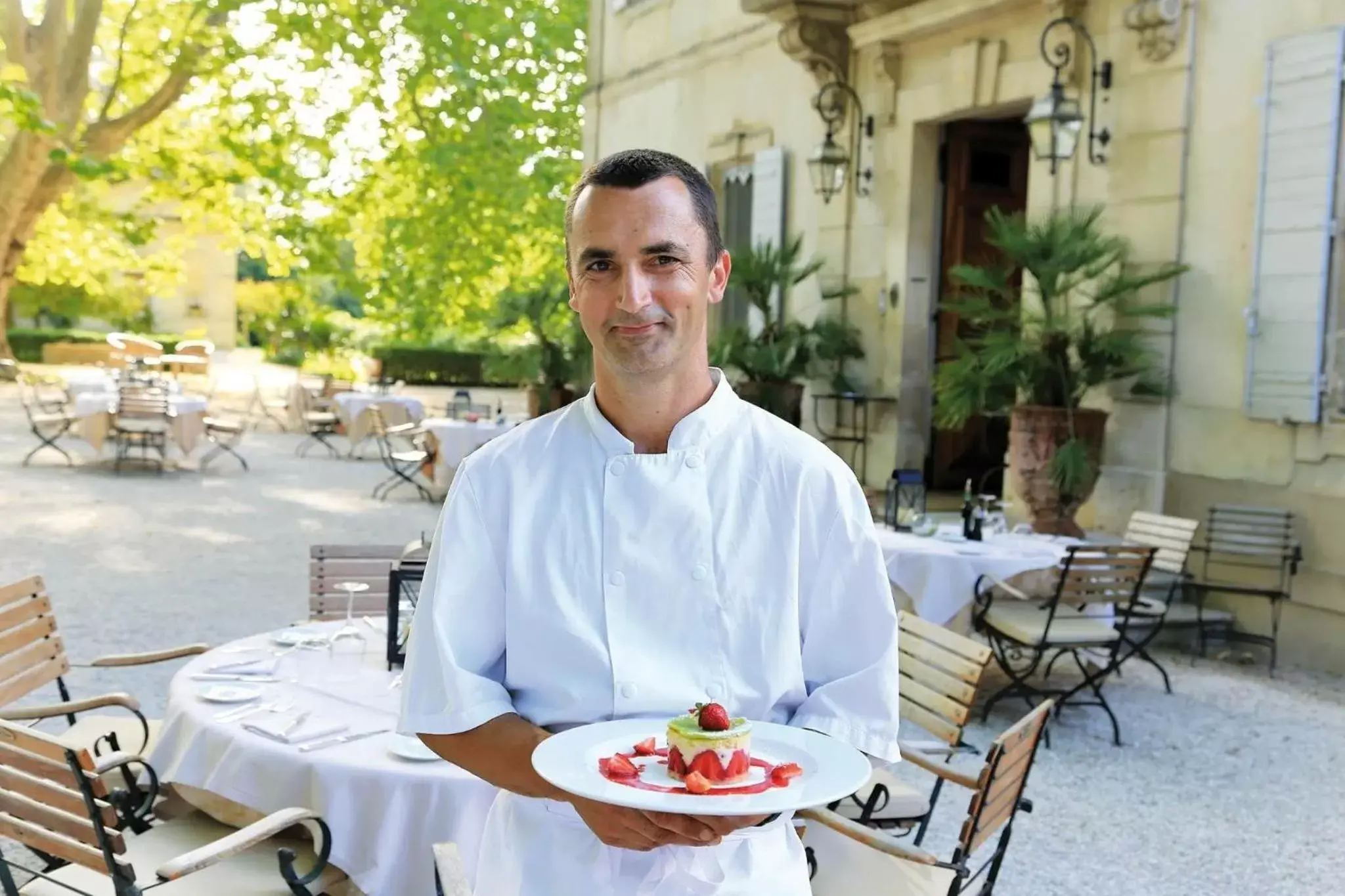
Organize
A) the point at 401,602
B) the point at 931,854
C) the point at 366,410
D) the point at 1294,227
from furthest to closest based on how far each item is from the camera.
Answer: the point at 366,410
the point at 1294,227
the point at 401,602
the point at 931,854

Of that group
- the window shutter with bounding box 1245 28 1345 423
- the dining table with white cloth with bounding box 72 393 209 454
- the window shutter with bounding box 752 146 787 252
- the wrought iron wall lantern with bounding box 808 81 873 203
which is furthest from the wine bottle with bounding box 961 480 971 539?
the dining table with white cloth with bounding box 72 393 209 454

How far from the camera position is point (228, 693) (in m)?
3.76

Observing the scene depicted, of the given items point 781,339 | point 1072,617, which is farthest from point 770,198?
point 1072,617

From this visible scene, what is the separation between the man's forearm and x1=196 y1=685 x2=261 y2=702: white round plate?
226 centimetres

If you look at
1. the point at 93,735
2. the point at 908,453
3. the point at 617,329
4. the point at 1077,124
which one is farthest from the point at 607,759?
the point at 908,453

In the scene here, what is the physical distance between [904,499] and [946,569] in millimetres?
877

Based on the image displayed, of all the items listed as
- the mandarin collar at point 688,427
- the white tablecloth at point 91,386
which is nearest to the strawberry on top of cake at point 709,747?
the mandarin collar at point 688,427

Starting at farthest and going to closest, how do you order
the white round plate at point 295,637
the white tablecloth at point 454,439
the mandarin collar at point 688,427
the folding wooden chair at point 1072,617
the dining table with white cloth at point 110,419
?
the dining table with white cloth at point 110,419 → the white tablecloth at point 454,439 → the folding wooden chair at point 1072,617 → the white round plate at point 295,637 → the mandarin collar at point 688,427

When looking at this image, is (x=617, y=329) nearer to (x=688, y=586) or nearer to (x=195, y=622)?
(x=688, y=586)

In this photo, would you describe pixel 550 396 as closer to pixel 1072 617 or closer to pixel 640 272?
pixel 1072 617

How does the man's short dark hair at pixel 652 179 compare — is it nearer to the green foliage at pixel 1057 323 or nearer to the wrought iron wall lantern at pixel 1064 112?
the green foliage at pixel 1057 323

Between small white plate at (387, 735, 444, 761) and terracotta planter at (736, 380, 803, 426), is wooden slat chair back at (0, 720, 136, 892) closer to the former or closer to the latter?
small white plate at (387, 735, 444, 761)

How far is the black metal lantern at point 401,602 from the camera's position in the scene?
4012 mm

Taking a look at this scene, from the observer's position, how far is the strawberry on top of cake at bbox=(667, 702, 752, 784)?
60.4 inches
